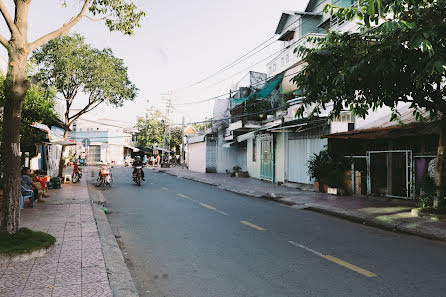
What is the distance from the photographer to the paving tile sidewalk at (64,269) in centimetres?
403

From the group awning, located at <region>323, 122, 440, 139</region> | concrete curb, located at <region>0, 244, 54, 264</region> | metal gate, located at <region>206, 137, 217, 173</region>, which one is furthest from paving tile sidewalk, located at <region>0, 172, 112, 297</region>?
metal gate, located at <region>206, 137, 217, 173</region>

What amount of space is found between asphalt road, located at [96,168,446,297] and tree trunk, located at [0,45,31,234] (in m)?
2.08

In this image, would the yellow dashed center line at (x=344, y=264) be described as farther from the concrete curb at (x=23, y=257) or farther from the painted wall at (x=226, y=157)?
the painted wall at (x=226, y=157)

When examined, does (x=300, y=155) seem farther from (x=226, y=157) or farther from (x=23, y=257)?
(x=23, y=257)

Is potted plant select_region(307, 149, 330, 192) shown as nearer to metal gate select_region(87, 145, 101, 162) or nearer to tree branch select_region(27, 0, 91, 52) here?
tree branch select_region(27, 0, 91, 52)

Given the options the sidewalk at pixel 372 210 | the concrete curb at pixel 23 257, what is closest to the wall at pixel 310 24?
Answer: the sidewalk at pixel 372 210

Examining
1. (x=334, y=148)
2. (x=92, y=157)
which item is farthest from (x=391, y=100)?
(x=92, y=157)

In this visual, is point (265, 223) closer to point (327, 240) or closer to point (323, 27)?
point (327, 240)

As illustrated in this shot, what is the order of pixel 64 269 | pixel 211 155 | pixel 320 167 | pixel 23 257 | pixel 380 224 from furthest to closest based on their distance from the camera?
1. pixel 211 155
2. pixel 320 167
3. pixel 380 224
4. pixel 23 257
5. pixel 64 269

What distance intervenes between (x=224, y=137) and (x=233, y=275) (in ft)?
93.5

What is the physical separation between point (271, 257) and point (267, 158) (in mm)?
18291

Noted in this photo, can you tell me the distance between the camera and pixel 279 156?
862 inches

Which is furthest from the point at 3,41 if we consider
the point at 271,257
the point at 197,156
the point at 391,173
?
the point at 197,156

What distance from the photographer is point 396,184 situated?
13.5 m
